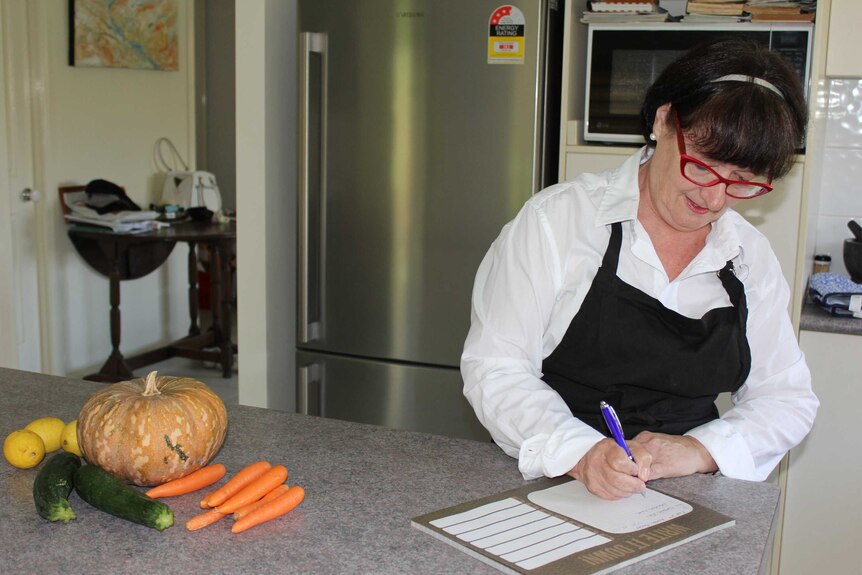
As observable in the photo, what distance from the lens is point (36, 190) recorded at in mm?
4375

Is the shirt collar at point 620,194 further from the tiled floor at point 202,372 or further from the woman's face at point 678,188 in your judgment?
the tiled floor at point 202,372

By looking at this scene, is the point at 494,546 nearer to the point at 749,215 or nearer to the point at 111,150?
the point at 749,215

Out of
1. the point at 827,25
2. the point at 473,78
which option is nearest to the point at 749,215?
the point at 827,25

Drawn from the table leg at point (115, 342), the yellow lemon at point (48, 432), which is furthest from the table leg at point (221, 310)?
the yellow lemon at point (48, 432)

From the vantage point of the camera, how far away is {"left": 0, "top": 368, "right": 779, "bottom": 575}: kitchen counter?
1093 mm

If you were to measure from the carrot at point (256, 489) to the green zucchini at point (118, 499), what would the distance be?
7cm

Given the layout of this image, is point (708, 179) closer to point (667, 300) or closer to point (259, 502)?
point (667, 300)

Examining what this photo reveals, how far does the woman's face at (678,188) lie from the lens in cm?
145

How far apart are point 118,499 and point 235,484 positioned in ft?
0.48

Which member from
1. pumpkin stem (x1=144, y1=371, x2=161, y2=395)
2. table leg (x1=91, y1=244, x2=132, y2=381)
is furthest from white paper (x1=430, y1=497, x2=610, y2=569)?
table leg (x1=91, y1=244, x2=132, y2=381)

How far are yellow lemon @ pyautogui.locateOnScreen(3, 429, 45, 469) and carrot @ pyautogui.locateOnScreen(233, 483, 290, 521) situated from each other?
0.36 metres

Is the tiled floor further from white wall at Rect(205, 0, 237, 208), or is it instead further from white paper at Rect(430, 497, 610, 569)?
white paper at Rect(430, 497, 610, 569)

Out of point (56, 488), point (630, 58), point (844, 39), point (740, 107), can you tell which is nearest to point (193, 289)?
point (630, 58)

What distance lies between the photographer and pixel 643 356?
5.20 ft
